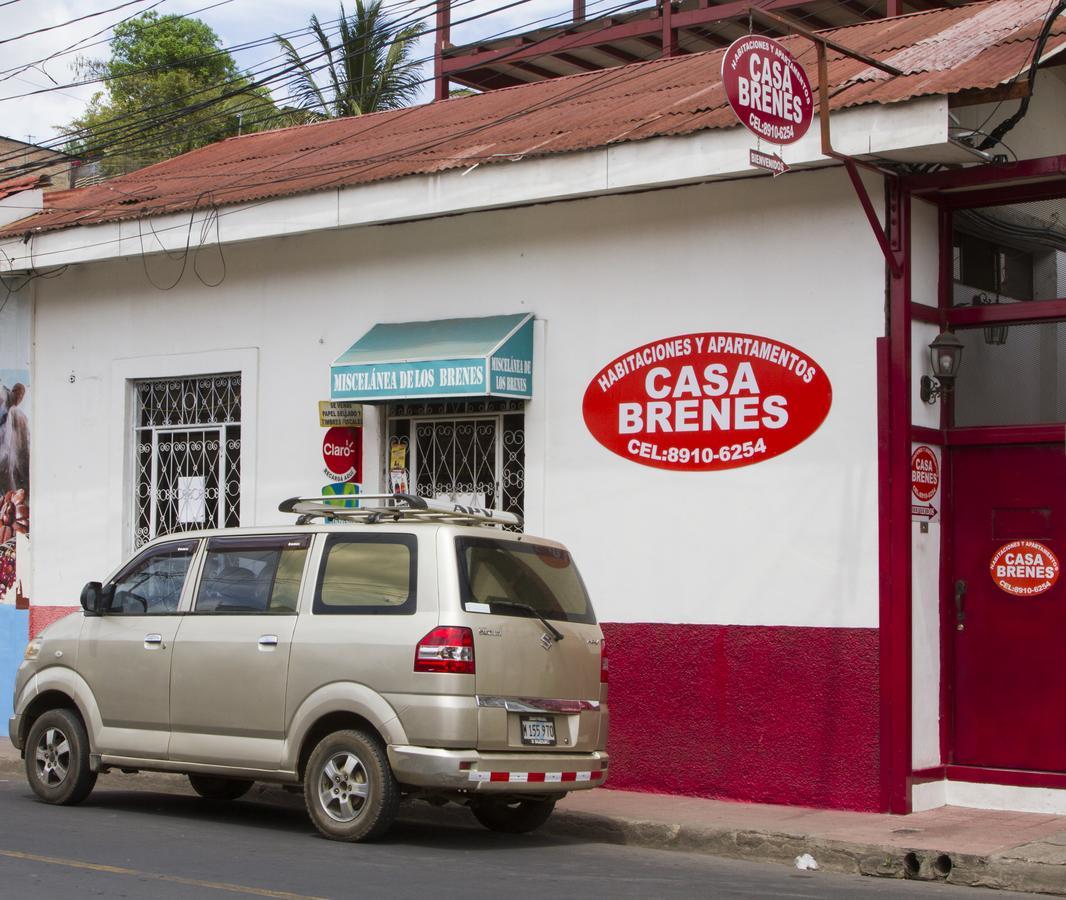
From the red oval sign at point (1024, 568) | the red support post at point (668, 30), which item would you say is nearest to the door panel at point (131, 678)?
the red oval sign at point (1024, 568)

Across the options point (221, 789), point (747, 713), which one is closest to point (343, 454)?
point (221, 789)

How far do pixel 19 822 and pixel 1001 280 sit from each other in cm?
738

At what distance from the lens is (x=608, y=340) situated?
1159cm

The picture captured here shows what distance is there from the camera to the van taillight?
27.6ft

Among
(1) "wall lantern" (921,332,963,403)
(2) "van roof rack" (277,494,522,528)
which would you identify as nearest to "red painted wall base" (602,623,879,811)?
(1) "wall lantern" (921,332,963,403)

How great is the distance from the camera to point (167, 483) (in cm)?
1446

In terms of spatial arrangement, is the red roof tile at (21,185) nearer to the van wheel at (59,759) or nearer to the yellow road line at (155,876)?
the van wheel at (59,759)

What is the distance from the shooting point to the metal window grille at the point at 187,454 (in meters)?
14.0

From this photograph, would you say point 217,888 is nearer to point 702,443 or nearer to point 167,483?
point 702,443

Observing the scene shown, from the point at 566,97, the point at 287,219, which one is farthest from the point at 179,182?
the point at 566,97

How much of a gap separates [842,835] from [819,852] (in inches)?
9.2

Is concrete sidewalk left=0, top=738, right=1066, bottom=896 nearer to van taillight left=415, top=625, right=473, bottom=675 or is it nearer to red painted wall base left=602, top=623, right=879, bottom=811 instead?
red painted wall base left=602, top=623, right=879, bottom=811

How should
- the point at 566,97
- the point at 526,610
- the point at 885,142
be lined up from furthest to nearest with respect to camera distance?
1. the point at 566,97
2. the point at 885,142
3. the point at 526,610

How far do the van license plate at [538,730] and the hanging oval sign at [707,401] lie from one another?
2.84m
